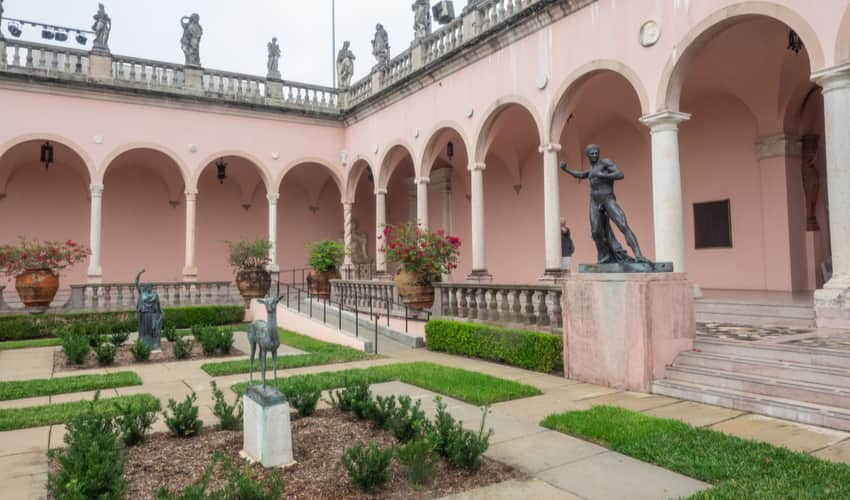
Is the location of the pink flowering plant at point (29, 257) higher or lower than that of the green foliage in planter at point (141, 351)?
higher

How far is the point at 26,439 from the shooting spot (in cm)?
487

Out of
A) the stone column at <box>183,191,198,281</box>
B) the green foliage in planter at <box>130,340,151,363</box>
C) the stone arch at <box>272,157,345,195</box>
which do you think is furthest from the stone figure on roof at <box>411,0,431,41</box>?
the green foliage in planter at <box>130,340,151,363</box>

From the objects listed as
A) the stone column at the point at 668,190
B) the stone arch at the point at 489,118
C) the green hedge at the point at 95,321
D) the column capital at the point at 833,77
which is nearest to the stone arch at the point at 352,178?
the stone arch at the point at 489,118

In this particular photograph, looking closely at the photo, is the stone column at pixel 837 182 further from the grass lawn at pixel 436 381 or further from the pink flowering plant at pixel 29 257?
the pink flowering plant at pixel 29 257

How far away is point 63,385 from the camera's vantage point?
712 centimetres

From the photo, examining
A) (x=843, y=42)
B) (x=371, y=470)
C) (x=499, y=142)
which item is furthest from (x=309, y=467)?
(x=499, y=142)

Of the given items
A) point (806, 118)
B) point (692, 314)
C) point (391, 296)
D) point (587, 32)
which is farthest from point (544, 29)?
point (692, 314)

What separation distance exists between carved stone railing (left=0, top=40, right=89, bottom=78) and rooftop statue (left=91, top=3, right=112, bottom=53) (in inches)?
16.7

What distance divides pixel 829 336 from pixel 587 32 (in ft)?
23.6

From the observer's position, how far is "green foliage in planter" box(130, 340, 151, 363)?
9.14 meters

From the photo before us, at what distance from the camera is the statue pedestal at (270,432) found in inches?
155

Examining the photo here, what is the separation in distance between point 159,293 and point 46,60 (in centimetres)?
730

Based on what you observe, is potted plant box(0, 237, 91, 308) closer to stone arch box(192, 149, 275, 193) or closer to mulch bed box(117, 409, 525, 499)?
stone arch box(192, 149, 275, 193)

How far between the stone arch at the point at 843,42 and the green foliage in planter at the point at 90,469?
924 centimetres
